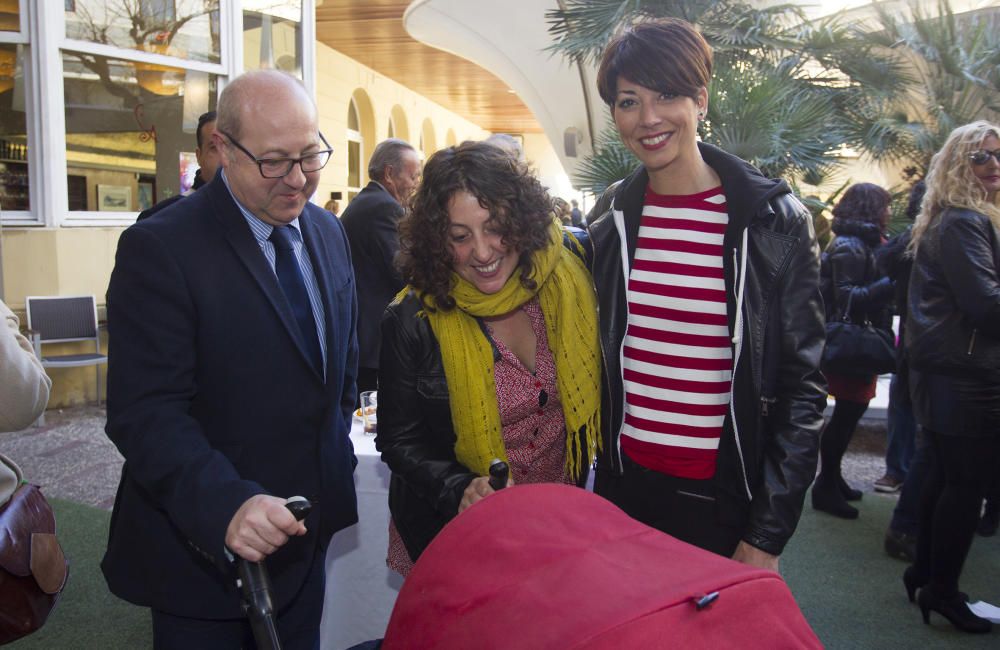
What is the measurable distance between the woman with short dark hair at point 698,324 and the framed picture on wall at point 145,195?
675 cm

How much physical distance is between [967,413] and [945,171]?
920 mm

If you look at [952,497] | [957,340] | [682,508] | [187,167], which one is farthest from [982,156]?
[187,167]

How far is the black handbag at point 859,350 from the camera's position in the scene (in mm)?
4230

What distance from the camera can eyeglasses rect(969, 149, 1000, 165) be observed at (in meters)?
2.91

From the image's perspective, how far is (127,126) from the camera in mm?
7328

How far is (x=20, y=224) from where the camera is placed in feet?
21.3

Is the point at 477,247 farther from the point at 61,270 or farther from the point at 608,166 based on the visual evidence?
the point at 61,270

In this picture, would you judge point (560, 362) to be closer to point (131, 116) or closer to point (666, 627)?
point (666, 627)

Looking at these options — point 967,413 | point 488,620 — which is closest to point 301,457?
point 488,620

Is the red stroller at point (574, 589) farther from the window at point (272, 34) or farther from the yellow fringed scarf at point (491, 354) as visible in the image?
the window at point (272, 34)

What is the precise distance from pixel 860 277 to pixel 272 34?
22.4 ft

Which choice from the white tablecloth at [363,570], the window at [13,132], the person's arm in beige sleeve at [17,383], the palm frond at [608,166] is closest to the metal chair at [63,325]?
the window at [13,132]

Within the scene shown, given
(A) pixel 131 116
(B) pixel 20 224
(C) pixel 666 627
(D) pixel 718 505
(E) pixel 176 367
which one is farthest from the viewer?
(A) pixel 131 116

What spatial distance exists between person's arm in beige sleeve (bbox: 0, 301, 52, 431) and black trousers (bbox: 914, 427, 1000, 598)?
294cm
